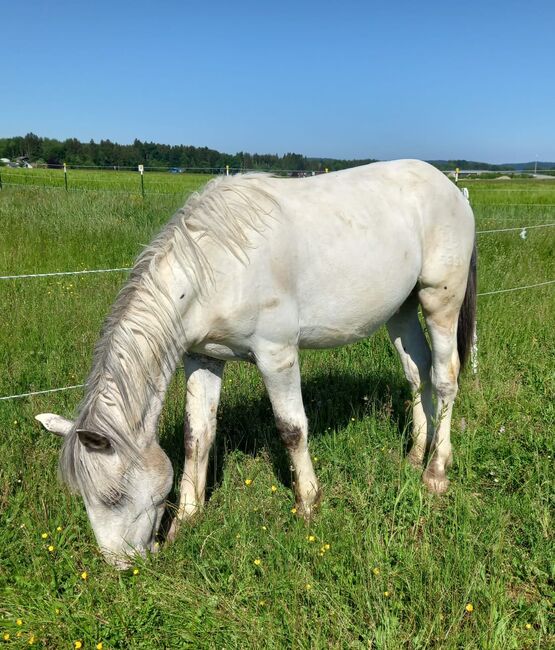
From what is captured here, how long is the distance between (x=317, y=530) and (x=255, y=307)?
117cm

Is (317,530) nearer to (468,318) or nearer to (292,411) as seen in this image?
(292,411)

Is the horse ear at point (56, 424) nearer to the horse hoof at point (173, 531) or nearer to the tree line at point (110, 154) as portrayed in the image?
the horse hoof at point (173, 531)

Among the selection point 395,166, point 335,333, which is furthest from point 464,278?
point 335,333

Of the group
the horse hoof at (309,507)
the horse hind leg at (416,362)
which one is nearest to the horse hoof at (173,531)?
the horse hoof at (309,507)

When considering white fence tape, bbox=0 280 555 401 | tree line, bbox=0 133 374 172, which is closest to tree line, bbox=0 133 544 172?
tree line, bbox=0 133 374 172

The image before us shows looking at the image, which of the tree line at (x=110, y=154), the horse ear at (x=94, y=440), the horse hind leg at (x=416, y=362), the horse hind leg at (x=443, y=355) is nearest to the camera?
the horse ear at (x=94, y=440)

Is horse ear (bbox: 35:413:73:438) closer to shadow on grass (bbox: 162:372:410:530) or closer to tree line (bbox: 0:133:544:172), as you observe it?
shadow on grass (bbox: 162:372:410:530)

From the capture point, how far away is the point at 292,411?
2.97 m

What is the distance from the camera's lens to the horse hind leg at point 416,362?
12.8ft

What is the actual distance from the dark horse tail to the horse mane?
5.87 feet

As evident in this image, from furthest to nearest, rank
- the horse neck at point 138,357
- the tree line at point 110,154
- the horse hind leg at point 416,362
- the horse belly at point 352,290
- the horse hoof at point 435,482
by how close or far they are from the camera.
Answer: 1. the tree line at point 110,154
2. the horse hind leg at point 416,362
3. the horse hoof at point 435,482
4. the horse belly at point 352,290
5. the horse neck at point 138,357

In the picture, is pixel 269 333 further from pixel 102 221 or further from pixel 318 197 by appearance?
pixel 102 221

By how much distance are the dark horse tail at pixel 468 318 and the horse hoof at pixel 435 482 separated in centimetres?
99

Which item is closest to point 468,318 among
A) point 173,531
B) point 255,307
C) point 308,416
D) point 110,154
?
point 308,416
